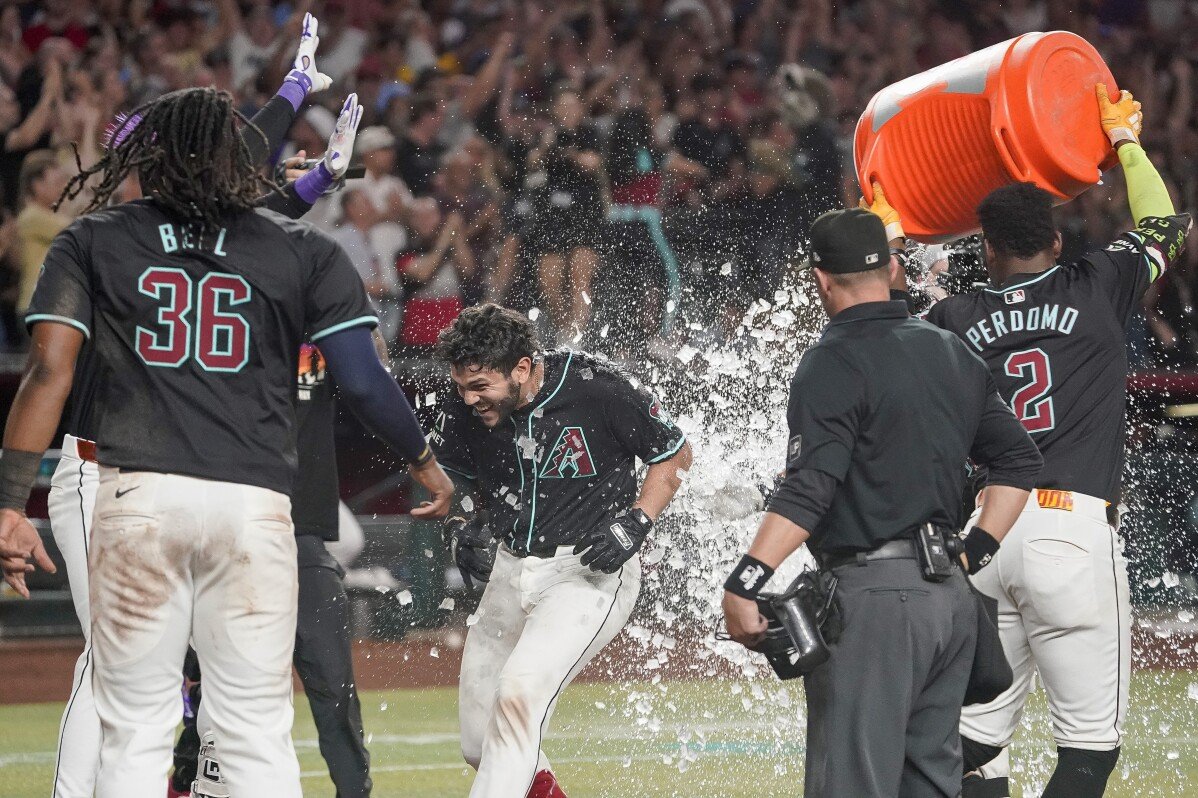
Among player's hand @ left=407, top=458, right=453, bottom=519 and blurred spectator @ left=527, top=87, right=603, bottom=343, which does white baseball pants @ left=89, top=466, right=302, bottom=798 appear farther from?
blurred spectator @ left=527, top=87, right=603, bottom=343

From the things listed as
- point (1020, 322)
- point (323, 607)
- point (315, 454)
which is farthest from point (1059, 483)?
point (315, 454)


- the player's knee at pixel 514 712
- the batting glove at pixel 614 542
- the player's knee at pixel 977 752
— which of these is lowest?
the player's knee at pixel 977 752

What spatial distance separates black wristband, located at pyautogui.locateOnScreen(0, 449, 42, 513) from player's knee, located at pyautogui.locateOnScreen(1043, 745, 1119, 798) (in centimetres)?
335

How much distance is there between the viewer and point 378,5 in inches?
547

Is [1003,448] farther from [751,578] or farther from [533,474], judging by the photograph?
[533,474]

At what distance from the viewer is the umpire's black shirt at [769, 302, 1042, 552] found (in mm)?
3943

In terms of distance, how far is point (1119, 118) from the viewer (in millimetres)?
5648

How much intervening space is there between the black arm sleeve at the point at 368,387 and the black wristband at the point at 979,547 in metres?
1.61

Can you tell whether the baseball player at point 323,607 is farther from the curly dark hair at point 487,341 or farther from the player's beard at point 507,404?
the player's beard at point 507,404

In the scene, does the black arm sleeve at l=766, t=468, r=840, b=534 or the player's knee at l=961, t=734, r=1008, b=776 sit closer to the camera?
the black arm sleeve at l=766, t=468, r=840, b=534

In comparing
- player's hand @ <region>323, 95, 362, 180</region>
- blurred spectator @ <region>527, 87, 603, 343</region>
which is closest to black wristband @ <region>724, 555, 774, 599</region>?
player's hand @ <region>323, 95, 362, 180</region>

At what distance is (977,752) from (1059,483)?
956 mm

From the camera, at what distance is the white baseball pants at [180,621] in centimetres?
368

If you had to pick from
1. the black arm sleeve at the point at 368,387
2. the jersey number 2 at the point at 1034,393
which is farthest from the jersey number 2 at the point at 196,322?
the jersey number 2 at the point at 1034,393
